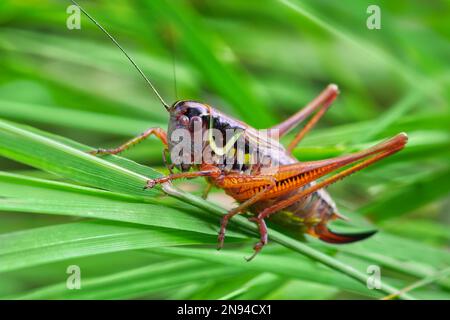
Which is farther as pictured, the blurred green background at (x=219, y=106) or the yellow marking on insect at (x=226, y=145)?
the yellow marking on insect at (x=226, y=145)

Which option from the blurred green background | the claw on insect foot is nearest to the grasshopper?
the blurred green background

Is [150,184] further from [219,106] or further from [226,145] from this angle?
[219,106]

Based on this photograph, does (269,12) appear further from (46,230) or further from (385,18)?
(46,230)

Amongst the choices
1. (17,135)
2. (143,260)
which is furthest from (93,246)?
(143,260)

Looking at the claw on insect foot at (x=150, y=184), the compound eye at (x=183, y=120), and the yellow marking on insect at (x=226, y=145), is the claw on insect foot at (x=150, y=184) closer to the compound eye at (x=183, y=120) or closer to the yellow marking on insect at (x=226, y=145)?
the compound eye at (x=183, y=120)

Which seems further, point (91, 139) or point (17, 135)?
point (91, 139)

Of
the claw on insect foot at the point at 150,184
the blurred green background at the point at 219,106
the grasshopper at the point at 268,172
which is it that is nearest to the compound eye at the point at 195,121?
the grasshopper at the point at 268,172
